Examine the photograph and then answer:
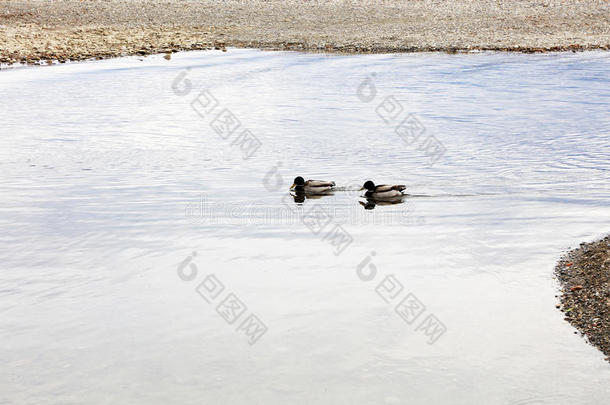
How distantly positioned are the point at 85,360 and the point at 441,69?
2749 centimetres

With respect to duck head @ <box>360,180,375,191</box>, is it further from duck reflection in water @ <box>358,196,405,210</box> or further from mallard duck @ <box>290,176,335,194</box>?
mallard duck @ <box>290,176,335,194</box>

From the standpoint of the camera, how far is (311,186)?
15.7m

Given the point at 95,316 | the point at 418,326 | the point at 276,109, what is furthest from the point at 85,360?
the point at 276,109

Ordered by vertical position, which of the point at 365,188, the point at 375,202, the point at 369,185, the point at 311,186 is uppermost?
the point at 311,186

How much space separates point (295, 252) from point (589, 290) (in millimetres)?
4328

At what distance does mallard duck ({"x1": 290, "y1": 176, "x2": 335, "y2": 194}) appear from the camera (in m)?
15.6

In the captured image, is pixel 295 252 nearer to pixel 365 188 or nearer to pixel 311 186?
pixel 311 186

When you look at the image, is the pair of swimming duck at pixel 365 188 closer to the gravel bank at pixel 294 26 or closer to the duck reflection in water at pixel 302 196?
the duck reflection in water at pixel 302 196

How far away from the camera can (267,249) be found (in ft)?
A: 40.0

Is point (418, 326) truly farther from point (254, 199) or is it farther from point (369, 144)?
point (369, 144)

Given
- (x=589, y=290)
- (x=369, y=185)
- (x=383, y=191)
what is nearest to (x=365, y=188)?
(x=369, y=185)

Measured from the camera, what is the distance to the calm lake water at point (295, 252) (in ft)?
27.1

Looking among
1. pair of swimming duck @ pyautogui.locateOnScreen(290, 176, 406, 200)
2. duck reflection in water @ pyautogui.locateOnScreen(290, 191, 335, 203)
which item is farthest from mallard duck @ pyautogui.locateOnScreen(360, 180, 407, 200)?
duck reflection in water @ pyautogui.locateOnScreen(290, 191, 335, 203)

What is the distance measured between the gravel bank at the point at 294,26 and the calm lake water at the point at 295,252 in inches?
550
